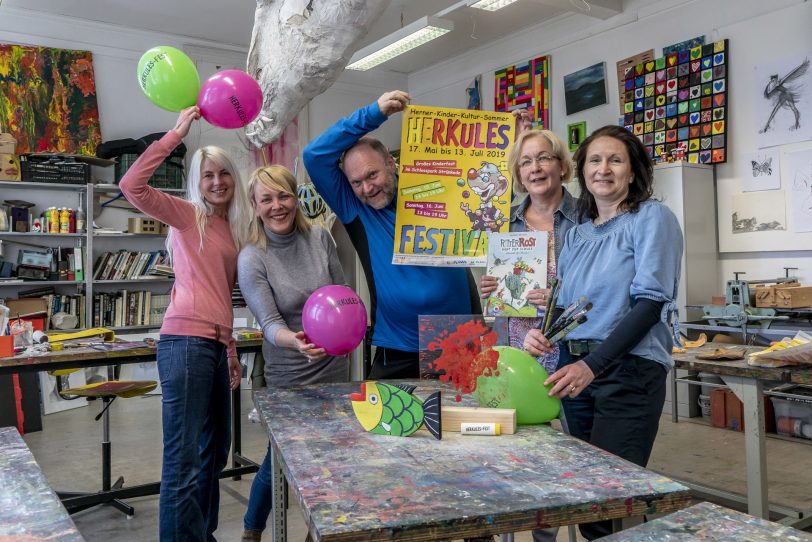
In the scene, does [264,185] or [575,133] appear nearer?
[264,185]

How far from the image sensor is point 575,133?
21.5ft

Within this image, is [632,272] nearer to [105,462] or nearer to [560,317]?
[560,317]

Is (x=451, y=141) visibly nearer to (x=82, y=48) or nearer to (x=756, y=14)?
(x=756, y=14)

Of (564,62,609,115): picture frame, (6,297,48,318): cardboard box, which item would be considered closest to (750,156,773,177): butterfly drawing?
(564,62,609,115): picture frame

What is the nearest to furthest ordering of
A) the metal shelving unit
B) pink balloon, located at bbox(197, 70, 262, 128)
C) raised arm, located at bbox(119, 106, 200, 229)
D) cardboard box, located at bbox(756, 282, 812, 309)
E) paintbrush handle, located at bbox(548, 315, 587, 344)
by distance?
paintbrush handle, located at bbox(548, 315, 587, 344)
raised arm, located at bbox(119, 106, 200, 229)
pink balloon, located at bbox(197, 70, 262, 128)
cardboard box, located at bbox(756, 282, 812, 309)
the metal shelving unit

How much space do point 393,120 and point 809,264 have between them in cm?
522

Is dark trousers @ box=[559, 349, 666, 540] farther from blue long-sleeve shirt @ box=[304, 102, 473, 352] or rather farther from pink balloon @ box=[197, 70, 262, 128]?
pink balloon @ box=[197, 70, 262, 128]

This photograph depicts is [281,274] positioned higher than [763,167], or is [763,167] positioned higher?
[763,167]

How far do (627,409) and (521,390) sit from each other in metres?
0.28

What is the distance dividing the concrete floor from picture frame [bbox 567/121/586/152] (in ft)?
9.29

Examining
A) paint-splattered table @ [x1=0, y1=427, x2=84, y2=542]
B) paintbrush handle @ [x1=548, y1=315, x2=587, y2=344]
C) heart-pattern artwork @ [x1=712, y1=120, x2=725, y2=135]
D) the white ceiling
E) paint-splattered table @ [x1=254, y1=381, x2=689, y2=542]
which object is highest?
the white ceiling

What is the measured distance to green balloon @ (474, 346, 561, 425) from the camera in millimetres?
1531

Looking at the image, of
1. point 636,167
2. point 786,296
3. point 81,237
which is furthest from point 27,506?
point 81,237

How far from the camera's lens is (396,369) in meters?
2.19
